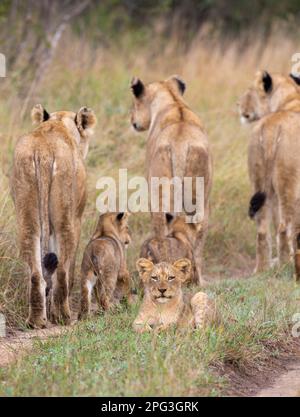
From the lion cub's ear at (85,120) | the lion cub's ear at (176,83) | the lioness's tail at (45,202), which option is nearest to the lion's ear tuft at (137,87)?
the lion cub's ear at (176,83)

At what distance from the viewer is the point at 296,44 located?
1753cm

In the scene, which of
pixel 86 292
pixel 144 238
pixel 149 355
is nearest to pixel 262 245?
pixel 144 238

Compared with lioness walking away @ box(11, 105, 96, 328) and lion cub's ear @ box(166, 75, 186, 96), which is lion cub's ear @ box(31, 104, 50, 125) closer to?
lioness walking away @ box(11, 105, 96, 328)

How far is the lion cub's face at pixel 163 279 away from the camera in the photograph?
669 centimetres

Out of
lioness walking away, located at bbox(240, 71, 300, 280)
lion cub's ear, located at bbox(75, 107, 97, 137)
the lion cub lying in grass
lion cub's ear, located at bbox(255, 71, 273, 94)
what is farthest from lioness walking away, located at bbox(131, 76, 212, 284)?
the lion cub lying in grass

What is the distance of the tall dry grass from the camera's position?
382 inches

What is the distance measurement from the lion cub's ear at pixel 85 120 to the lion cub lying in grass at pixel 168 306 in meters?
1.62

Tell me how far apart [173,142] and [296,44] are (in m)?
9.39

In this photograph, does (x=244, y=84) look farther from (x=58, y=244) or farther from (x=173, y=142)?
(x=58, y=244)

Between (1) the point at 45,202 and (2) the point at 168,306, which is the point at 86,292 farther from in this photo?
(2) the point at 168,306

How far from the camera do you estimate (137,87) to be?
9891 millimetres

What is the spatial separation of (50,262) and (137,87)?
3268 mm

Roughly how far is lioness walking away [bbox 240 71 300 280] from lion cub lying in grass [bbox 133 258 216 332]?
2399mm

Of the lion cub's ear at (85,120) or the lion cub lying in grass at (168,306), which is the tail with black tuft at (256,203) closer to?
the lion cub's ear at (85,120)
